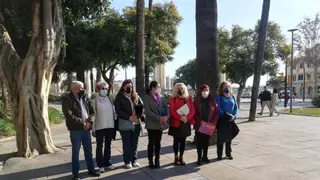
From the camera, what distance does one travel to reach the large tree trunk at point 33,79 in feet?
24.2

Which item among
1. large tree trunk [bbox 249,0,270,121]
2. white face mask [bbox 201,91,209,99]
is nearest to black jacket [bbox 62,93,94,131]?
white face mask [bbox 201,91,209,99]

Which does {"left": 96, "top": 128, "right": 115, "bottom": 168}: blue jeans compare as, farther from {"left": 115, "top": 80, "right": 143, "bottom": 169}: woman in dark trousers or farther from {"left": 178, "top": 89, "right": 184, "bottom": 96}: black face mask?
{"left": 178, "top": 89, "right": 184, "bottom": 96}: black face mask

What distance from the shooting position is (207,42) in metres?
8.56

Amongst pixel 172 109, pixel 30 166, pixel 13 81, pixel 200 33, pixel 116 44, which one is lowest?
pixel 30 166

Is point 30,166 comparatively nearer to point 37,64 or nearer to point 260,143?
point 37,64

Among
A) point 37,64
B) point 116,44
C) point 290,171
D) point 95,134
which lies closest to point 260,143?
point 290,171

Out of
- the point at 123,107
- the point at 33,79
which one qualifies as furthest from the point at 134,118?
the point at 33,79

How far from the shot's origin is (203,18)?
28.0 feet

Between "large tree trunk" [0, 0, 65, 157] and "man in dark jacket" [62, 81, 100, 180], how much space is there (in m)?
2.25

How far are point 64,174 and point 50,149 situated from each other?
80.4 inches

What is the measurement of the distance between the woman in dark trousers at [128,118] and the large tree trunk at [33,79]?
2.51 meters

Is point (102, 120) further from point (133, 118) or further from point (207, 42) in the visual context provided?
point (207, 42)

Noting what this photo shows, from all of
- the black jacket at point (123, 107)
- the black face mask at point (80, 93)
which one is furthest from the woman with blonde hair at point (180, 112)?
the black face mask at point (80, 93)

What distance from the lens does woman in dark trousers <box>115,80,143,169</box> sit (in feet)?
20.1
